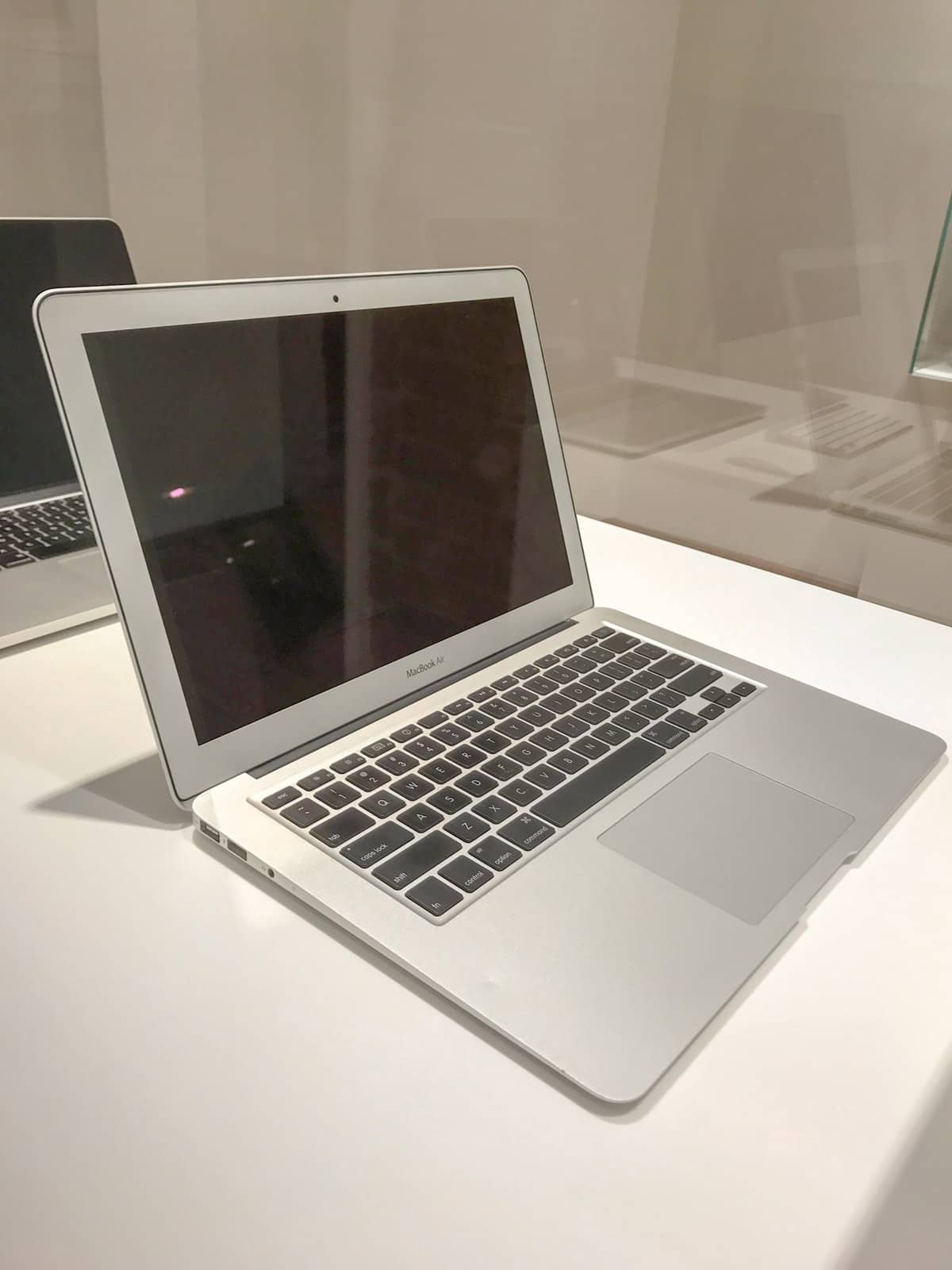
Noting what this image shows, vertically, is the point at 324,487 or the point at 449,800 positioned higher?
the point at 324,487

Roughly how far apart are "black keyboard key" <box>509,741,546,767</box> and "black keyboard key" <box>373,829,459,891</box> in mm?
88

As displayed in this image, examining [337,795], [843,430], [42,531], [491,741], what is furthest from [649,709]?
[843,430]

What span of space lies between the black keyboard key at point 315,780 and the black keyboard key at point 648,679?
0.24 metres

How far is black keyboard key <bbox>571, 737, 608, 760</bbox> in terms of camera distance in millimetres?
591

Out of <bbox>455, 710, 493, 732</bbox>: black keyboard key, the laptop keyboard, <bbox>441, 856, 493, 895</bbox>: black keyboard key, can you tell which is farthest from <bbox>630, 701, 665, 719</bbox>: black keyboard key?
<bbox>441, 856, 493, 895</bbox>: black keyboard key

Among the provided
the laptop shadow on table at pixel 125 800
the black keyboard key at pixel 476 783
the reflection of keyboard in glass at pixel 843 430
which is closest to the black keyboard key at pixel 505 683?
the black keyboard key at pixel 476 783

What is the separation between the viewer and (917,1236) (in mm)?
363

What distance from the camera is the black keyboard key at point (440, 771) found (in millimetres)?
543

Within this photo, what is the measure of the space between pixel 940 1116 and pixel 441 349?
0.51m

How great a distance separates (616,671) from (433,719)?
156mm

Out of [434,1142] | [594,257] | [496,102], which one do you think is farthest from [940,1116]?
[496,102]

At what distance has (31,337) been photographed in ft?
2.36

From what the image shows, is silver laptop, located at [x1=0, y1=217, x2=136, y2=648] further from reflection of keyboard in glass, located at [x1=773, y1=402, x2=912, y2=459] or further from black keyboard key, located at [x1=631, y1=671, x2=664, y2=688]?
reflection of keyboard in glass, located at [x1=773, y1=402, x2=912, y2=459]

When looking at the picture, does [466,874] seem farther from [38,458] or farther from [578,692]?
[38,458]
